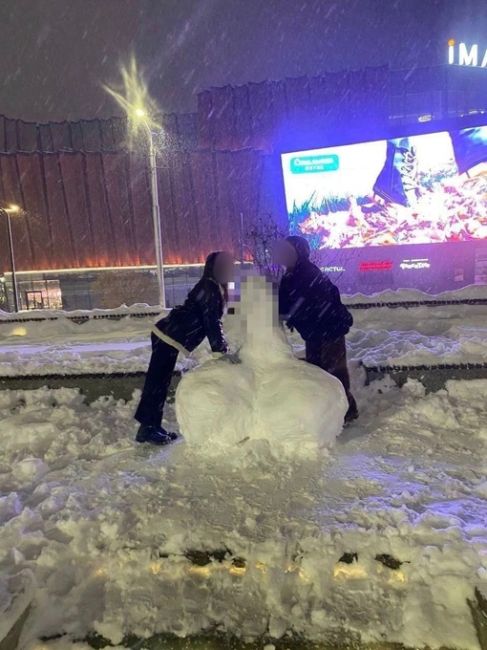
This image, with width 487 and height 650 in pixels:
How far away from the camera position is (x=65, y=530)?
3.11 meters

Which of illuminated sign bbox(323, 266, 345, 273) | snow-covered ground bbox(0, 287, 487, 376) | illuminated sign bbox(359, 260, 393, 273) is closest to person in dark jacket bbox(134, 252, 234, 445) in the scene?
snow-covered ground bbox(0, 287, 487, 376)

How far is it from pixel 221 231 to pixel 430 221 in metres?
14.3

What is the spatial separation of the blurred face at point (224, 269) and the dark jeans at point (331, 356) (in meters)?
1.05

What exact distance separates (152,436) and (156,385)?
0.45 metres

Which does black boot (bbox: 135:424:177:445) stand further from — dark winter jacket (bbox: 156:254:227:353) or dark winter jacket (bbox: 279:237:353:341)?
dark winter jacket (bbox: 279:237:353:341)

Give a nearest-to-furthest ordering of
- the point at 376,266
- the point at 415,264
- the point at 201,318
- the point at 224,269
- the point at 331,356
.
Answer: the point at 224,269 < the point at 201,318 < the point at 331,356 < the point at 415,264 < the point at 376,266

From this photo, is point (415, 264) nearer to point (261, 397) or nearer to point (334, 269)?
point (334, 269)

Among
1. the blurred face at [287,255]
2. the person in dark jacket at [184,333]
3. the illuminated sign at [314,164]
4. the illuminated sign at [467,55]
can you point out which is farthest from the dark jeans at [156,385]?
the illuminated sign at [467,55]

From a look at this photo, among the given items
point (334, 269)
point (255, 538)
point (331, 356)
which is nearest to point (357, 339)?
point (331, 356)

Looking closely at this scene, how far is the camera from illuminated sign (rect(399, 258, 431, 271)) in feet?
109

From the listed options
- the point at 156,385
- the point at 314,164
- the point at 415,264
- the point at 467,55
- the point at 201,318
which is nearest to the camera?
the point at 201,318

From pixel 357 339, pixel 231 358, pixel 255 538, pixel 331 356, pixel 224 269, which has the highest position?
pixel 224 269

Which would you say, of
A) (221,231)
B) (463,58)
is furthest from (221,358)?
(463,58)

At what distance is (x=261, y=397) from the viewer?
4.03m
